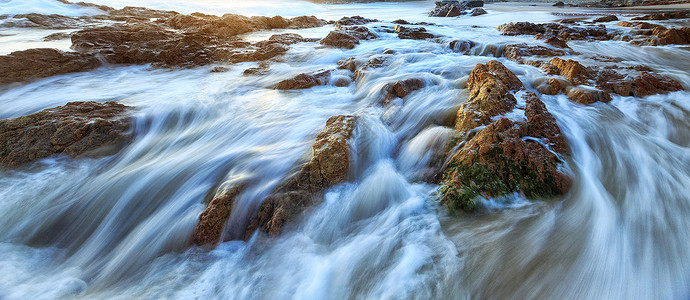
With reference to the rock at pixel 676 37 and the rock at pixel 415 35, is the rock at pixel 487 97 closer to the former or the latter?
the rock at pixel 415 35

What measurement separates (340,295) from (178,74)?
20.9ft

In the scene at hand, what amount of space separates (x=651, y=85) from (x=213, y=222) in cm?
604

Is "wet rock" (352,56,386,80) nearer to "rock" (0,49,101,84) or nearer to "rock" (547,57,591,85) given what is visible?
"rock" (547,57,591,85)

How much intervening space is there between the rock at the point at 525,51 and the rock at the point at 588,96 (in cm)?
214

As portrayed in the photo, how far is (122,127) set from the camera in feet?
12.6

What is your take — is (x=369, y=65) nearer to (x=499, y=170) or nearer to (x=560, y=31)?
(x=499, y=170)

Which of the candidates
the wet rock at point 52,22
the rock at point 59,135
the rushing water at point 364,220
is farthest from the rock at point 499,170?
the wet rock at point 52,22

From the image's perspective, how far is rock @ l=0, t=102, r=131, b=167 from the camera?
316 cm

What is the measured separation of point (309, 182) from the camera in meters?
2.61

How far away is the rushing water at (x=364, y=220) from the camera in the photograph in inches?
75.4

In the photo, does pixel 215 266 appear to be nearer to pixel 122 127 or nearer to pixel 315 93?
pixel 122 127

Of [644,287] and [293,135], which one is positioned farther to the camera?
[293,135]

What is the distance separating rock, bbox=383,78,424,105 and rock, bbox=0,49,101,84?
659 cm

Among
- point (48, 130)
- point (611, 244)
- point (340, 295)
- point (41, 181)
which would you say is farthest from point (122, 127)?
point (611, 244)
